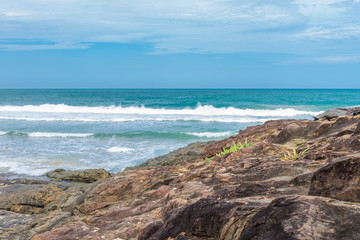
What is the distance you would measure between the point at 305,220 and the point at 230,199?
1370 mm

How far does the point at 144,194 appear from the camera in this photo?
241 inches

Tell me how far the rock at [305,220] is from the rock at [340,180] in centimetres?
21

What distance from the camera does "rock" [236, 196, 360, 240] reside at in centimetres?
201

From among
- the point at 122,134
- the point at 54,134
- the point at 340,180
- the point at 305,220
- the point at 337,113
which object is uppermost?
the point at 337,113

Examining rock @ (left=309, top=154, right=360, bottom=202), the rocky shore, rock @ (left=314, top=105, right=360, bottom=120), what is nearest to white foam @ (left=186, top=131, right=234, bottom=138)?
the rocky shore

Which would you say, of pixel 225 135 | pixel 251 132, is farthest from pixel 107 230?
pixel 225 135

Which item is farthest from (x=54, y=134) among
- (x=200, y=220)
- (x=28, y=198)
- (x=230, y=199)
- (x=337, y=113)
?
(x=200, y=220)

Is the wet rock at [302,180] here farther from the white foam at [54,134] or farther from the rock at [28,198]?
the white foam at [54,134]

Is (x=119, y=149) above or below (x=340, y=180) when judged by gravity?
below

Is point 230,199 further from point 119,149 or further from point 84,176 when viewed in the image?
point 119,149

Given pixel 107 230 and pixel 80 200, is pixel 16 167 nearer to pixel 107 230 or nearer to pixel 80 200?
pixel 80 200

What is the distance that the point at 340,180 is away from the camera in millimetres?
2580

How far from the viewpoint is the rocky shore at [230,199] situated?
7.50 ft

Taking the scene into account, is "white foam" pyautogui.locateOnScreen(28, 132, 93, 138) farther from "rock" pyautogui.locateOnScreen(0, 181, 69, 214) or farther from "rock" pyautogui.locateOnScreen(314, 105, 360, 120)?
"rock" pyautogui.locateOnScreen(314, 105, 360, 120)
